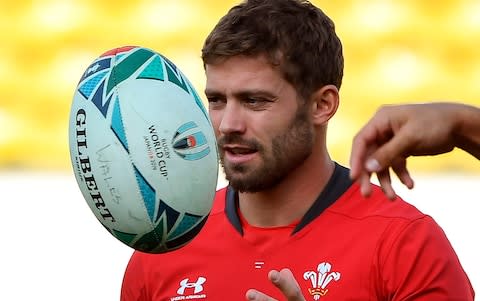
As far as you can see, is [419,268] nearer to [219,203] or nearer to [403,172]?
[219,203]

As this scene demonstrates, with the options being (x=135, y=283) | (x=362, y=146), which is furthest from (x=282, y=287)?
(x=135, y=283)

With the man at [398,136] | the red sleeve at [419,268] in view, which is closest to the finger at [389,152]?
the man at [398,136]

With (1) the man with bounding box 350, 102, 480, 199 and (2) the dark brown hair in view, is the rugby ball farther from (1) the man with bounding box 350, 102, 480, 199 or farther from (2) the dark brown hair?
(1) the man with bounding box 350, 102, 480, 199

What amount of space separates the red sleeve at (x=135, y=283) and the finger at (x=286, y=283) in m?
0.99

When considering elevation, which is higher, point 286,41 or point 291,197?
point 286,41

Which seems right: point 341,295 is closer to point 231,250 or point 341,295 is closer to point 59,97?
point 231,250

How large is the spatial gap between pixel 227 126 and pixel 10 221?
3.62 m

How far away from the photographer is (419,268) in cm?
345

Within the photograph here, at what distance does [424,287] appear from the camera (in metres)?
3.42

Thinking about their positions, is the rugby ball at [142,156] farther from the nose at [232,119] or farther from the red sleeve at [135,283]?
the red sleeve at [135,283]

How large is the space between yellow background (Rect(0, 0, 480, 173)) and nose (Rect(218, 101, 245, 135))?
4185mm

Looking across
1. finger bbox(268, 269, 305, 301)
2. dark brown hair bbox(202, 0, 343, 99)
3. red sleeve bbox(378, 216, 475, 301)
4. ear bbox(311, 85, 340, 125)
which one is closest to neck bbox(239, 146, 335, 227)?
ear bbox(311, 85, 340, 125)

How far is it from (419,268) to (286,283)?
679 millimetres

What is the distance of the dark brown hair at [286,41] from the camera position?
3.73 metres
